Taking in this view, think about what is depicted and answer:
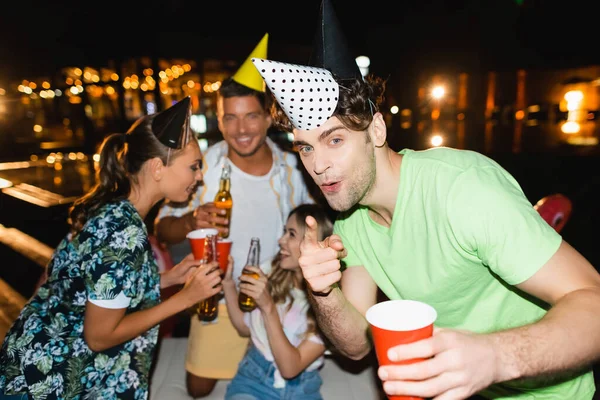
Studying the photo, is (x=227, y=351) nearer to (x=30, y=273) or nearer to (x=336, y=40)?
(x=336, y=40)

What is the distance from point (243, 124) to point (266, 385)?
79.4 inches

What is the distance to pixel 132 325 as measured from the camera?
222cm

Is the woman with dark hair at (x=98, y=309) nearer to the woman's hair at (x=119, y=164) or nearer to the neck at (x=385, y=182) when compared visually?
the woman's hair at (x=119, y=164)

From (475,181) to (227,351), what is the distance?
2.75 meters

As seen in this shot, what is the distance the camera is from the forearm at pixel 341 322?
67.1 inches

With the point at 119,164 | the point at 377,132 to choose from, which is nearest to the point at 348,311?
the point at 377,132

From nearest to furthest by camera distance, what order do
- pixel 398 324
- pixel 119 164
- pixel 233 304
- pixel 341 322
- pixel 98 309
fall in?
pixel 398 324, pixel 341 322, pixel 98 309, pixel 119 164, pixel 233 304

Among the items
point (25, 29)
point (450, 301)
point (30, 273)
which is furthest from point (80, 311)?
point (25, 29)

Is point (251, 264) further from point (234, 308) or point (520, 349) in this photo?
point (520, 349)

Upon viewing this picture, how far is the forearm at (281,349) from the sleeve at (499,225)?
4.56 ft

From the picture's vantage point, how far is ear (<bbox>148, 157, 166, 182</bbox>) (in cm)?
264

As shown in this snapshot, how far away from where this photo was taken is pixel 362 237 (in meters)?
2.12

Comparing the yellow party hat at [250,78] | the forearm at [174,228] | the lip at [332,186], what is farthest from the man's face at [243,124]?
the lip at [332,186]

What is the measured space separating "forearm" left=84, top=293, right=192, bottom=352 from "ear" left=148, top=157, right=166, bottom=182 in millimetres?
783
